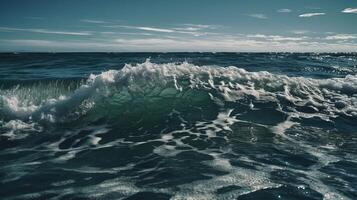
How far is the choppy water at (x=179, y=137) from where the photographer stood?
5242 millimetres

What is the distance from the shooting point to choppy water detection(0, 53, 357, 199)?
17.2ft

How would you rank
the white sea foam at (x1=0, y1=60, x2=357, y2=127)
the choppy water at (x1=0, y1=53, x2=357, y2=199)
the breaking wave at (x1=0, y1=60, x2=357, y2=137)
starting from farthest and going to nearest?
the white sea foam at (x1=0, y1=60, x2=357, y2=127), the breaking wave at (x1=0, y1=60, x2=357, y2=137), the choppy water at (x1=0, y1=53, x2=357, y2=199)

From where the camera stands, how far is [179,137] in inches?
322

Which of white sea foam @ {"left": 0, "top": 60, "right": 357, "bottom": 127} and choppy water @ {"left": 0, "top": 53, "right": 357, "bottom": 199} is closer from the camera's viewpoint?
choppy water @ {"left": 0, "top": 53, "right": 357, "bottom": 199}

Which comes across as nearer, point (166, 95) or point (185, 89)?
point (166, 95)

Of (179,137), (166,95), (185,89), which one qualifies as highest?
(185,89)

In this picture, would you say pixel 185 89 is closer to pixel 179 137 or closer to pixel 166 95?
pixel 166 95

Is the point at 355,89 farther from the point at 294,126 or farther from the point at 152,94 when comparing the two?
the point at 152,94

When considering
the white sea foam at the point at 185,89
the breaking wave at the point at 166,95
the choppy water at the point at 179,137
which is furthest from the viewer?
the white sea foam at the point at 185,89

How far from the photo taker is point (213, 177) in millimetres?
5570

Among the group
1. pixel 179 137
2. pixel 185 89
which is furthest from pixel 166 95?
pixel 179 137

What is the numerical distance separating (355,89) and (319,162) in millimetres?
9072

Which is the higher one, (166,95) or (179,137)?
(166,95)

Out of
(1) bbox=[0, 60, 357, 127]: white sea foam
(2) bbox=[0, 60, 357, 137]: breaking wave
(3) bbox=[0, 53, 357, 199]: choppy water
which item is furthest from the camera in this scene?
(1) bbox=[0, 60, 357, 127]: white sea foam
